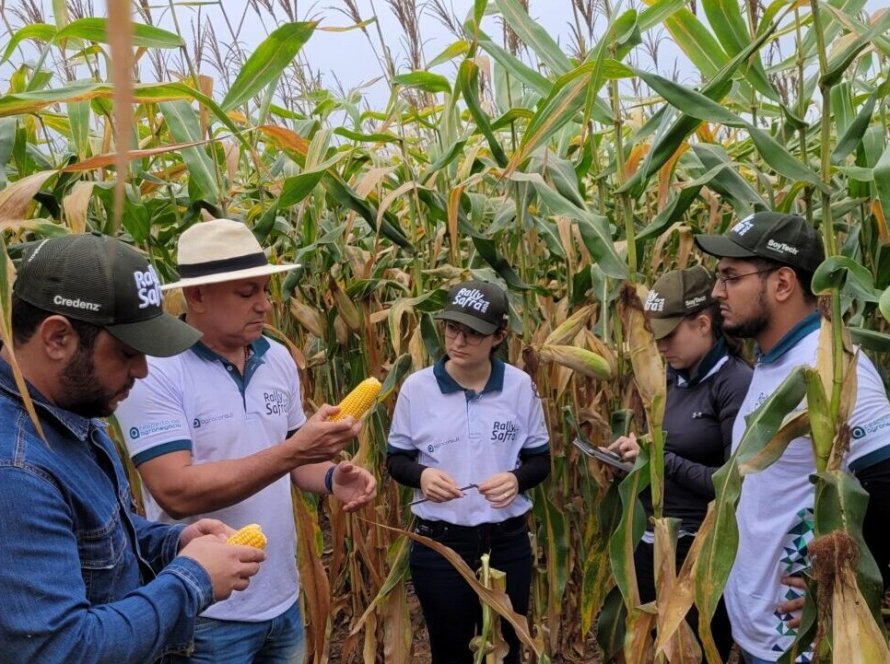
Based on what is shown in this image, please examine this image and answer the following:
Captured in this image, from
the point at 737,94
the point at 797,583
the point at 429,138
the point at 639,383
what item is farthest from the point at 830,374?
the point at 429,138

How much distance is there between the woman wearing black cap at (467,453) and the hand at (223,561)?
1.29 m

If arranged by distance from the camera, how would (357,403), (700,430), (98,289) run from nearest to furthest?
(98,289)
(357,403)
(700,430)

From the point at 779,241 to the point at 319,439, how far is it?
137 cm

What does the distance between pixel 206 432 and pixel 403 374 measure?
1234 mm

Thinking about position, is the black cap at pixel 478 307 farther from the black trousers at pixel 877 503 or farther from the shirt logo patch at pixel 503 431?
the black trousers at pixel 877 503

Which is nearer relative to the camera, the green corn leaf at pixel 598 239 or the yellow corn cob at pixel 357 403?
the green corn leaf at pixel 598 239

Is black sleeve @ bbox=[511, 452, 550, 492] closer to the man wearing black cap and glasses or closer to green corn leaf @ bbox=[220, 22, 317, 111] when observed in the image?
the man wearing black cap and glasses

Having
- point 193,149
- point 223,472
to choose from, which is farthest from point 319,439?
point 193,149

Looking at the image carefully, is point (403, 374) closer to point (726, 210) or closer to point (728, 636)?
point (728, 636)

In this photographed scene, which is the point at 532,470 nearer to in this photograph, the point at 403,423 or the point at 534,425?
the point at 534,425

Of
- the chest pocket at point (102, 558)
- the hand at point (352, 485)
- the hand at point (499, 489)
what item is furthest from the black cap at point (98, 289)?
the hand at point (499, 489)

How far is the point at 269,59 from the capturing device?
2.79 meters

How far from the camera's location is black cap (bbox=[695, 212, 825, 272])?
246 cm

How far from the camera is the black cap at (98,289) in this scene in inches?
65.6
